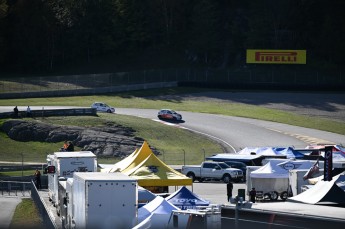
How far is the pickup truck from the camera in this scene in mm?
52031

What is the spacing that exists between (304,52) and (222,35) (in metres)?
14.4

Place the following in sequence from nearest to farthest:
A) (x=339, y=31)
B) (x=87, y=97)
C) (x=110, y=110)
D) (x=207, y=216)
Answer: (x=207, y=216) → (x=110, y=110) → (x=87, y=97) → (x=339, y=31)

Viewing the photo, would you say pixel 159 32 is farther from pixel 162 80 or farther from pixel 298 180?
pixel 298 180

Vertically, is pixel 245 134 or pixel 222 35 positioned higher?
pixel 222 35

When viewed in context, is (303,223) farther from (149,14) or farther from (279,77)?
(149,14)

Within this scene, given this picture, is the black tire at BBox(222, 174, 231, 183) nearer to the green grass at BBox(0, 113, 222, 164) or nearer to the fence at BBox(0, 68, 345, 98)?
the green grass at BBox(0, 113, 222, 164)

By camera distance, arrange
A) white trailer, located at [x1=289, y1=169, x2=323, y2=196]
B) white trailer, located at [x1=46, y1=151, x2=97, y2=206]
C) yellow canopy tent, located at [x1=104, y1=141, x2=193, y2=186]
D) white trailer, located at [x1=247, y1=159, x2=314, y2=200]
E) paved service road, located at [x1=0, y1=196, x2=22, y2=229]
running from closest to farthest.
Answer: white trailer, located at [x1=46, y1=151, x2=97, y2=206] < paved service road, located at [x1=0, y1=196, x2=22, y2=229] < yellow canopy tent, located at [x1=104, y1=141, x2=193, y2=186] < white trailer, located at [x1=289, y1=169, x2=323, y2=196] < white trailer, located at [x1=247, y1=159, x2=314, y2=200]

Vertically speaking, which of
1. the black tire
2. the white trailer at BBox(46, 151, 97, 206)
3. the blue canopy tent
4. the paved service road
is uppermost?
the white trailer at BBox(46, 151, 97, 206)

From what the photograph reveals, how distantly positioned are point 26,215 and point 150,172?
530 cm

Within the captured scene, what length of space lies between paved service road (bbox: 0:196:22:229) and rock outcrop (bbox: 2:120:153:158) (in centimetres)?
1760

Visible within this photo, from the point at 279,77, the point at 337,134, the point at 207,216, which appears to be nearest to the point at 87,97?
the point at 279,77

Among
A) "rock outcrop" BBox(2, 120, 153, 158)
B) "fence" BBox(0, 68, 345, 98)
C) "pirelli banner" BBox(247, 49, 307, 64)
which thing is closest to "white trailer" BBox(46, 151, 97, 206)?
"rock outcrop" BBox(2, 120, 153, 158)

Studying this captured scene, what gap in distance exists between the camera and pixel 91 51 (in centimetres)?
11362

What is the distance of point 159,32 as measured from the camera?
380 feet
